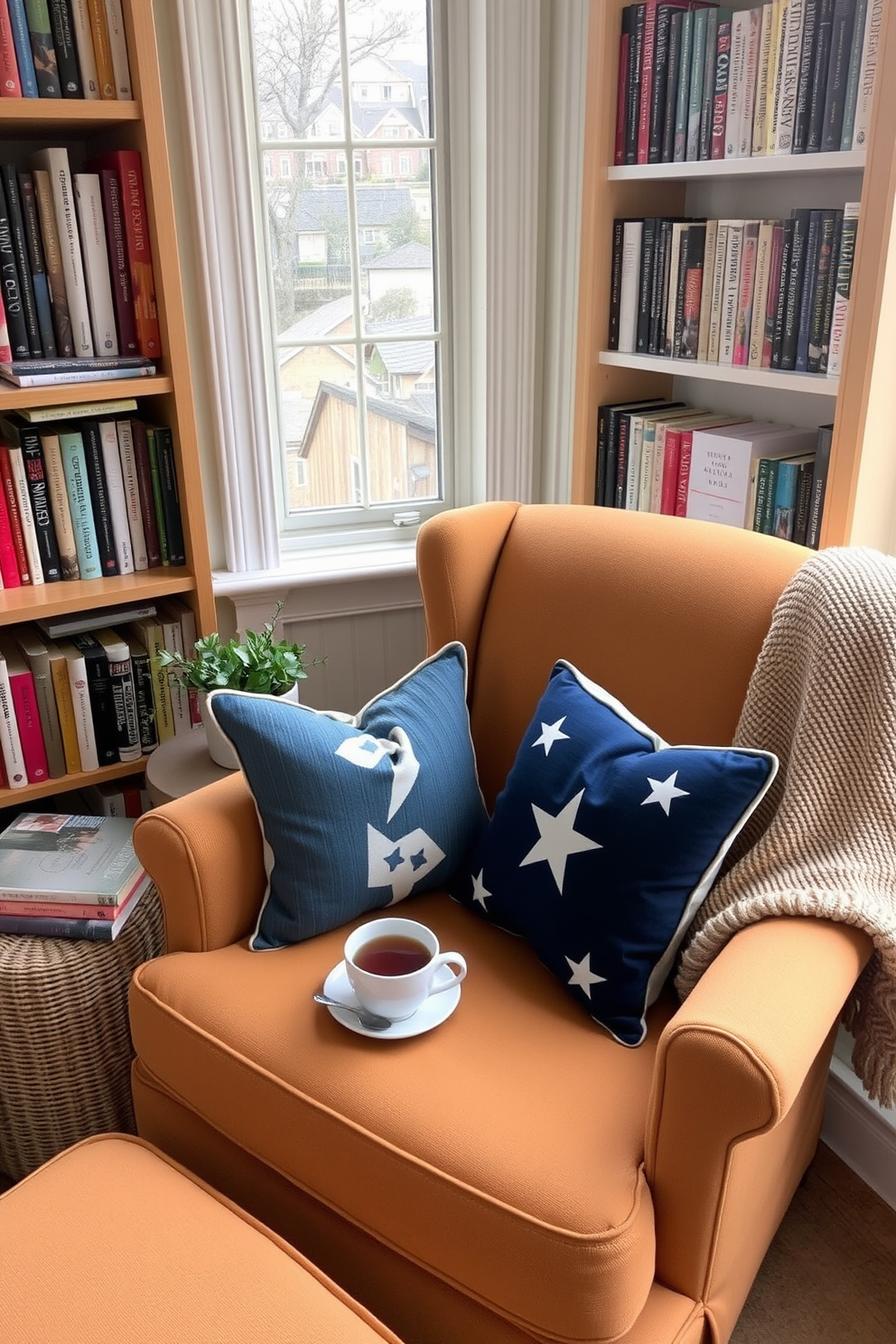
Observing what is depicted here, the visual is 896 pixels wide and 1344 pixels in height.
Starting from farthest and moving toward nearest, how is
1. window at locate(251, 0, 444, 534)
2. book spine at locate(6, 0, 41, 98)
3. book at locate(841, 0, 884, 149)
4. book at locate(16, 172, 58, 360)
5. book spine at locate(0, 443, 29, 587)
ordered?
window at locate(251, 0, 444, 534), book spine at locate(0, 443, 29, 587), book at locate(16, 172, 58, 360), book spine at locate(6, 0, 41, 98), book at locate(841, 0, 884, 149)

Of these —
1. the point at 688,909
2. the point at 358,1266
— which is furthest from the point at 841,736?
the point at 358,1266

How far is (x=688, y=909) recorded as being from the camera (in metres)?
1.22

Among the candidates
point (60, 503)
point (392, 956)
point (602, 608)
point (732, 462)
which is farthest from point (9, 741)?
point (732, 462)

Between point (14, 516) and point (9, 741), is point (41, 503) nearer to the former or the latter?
point (14, 516)

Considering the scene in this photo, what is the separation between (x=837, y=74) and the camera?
1385 millimetres

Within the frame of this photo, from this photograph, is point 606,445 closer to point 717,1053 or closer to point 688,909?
point 688,909

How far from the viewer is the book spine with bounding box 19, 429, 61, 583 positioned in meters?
1.85

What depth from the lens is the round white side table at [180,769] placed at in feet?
5.76

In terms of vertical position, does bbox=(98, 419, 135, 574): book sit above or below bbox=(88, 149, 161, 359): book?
below

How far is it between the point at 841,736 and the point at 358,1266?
0.82 meters

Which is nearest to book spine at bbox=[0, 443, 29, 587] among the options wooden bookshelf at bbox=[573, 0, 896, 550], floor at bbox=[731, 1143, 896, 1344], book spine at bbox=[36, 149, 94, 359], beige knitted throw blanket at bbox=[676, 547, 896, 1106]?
book spine at bbox=[36, 149, 94, 359]

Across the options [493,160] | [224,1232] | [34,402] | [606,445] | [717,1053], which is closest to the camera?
[717,1053]

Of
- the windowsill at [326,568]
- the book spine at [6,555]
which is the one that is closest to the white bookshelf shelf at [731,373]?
the windowsill at [326,568]

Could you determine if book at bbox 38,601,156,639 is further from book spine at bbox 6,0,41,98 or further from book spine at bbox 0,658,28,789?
book spine at bbox 6,0,41,98
